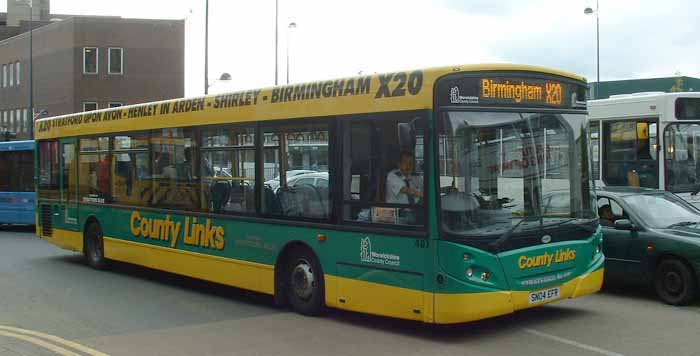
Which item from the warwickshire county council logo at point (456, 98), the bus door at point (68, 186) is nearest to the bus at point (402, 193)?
the warwickshire county council logo at point (456, 98)

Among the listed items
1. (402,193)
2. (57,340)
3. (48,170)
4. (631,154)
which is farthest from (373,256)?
(48,170)

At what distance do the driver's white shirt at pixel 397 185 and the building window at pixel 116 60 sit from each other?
1924 inches

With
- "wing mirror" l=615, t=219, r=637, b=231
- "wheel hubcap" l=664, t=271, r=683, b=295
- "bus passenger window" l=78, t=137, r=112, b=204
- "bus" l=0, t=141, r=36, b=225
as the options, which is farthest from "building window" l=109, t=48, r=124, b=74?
"wheel hubcap" l=664, t=271, r=683, b=295

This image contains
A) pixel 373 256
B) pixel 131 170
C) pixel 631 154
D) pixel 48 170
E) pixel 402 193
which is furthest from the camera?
pixel 48 170

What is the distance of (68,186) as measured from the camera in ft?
49.2

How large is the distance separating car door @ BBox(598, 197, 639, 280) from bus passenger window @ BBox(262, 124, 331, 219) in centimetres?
410

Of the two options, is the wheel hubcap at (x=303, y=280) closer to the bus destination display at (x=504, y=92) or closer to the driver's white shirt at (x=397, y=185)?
the driver's white shirt at (x=397, y=185)

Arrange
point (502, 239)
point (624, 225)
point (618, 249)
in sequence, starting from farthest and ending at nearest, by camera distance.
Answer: point (618, 249), point (624, 225), point (502, 239)

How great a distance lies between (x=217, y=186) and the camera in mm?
10938

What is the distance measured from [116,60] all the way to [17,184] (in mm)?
32709

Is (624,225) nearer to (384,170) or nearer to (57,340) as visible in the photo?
(384,170)

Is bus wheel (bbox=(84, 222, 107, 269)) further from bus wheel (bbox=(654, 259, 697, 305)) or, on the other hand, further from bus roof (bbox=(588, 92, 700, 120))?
bus roof (bbox=(588, 92, 700, 120))

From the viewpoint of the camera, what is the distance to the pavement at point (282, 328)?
7.80 m

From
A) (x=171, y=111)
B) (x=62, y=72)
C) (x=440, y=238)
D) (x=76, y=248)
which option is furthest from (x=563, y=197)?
(x=62, y=72)
